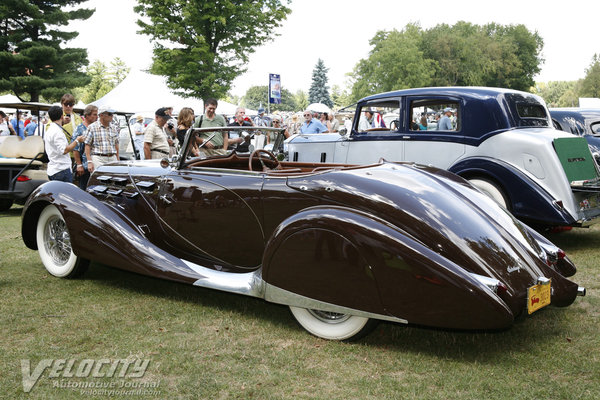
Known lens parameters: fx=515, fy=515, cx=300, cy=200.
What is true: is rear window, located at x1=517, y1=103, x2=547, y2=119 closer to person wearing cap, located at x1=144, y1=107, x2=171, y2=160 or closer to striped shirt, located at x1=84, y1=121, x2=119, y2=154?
person wearing cap, located at x1=144, y1=107, x2=171, y2=160

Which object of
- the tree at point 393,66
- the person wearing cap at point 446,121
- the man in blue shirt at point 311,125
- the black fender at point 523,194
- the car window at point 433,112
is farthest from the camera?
the tree at point 393,66

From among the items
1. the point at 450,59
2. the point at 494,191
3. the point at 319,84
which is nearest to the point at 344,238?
the point at 494,191

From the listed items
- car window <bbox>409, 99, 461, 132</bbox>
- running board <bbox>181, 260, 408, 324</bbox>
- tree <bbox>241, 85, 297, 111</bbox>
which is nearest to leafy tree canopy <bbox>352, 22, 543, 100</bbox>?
car window <bbox>409, 99, 461, 132</bbox>

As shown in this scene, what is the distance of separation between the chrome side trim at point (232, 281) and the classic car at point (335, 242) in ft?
0.04

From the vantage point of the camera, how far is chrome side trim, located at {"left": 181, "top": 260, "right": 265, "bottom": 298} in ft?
11.9

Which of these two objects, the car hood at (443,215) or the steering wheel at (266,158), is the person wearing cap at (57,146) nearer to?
the steering wheel at (266,158)

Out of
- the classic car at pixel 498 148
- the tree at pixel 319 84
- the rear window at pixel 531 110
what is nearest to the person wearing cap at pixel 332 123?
the classic car at pixel 498 148

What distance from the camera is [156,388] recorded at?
284 cm

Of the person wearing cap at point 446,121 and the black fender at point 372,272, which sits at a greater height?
the person wearing cap at point 446,121

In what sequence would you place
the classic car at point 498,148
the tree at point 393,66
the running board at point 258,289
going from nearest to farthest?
the running board at point 258,289 < the classic car at point 498,148 < the tree at point 393,66

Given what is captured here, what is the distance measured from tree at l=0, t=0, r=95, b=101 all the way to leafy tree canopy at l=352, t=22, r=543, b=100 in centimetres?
3508

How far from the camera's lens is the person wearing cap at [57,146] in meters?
7.19

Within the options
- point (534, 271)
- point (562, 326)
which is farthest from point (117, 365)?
point (562, 326)

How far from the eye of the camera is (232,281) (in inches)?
151
